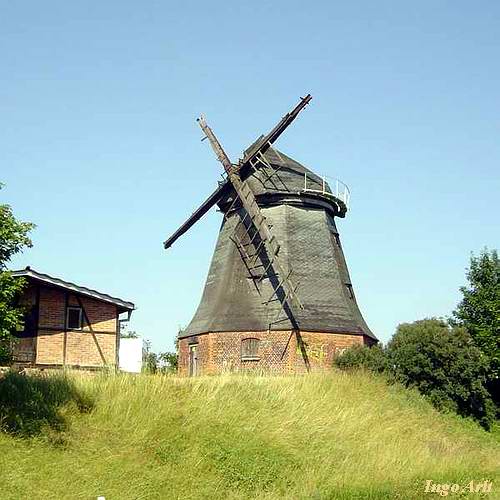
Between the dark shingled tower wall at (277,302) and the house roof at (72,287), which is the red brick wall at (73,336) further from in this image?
the dark shingled tower wall at (277,302)

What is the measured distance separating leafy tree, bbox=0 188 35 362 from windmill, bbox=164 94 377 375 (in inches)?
645

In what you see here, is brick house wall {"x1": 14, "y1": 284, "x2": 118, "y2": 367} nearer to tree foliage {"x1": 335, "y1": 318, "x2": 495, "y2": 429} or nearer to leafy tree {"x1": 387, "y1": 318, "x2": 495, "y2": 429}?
tree foliage {"x1": 335, "y1": 318, "x2": 495, "y2": 429}

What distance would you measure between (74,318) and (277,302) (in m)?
9.58

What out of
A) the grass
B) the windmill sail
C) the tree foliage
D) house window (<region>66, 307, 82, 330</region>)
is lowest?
the grass

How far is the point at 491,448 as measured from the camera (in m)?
23.5

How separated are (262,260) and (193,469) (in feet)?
57.5

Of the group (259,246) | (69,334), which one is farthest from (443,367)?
(69,334)

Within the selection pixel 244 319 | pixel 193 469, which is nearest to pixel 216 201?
pixel 244 319

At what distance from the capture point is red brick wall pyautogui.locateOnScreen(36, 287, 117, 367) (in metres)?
23.4

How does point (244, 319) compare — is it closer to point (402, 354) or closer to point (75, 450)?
point (402, 354)

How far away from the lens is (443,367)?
26.0 metres

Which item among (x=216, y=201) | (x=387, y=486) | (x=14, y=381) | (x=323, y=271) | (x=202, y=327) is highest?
(x=216, y=201)

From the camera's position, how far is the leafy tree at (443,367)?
2569cm

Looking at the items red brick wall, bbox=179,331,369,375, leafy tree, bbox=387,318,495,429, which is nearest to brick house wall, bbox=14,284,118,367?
red brick wall, bbox=179,331,369,375
